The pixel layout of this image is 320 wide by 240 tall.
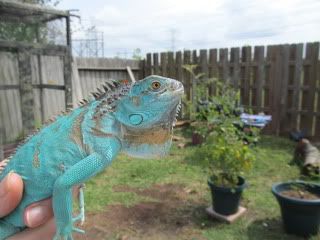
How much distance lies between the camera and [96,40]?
36.6ft

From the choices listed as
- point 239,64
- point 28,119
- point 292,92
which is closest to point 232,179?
point 28,119

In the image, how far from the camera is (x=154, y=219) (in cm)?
407

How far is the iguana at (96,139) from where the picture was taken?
1.09m

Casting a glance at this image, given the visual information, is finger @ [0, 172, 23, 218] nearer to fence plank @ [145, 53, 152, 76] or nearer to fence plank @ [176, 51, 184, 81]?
fence plank @ [176, 51, 184, 81]

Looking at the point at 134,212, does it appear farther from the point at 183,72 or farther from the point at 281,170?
the point at 183,72

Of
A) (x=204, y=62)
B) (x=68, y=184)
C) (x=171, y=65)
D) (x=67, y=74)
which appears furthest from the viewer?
(x=171, y=65)

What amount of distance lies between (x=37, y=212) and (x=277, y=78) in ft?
25.7

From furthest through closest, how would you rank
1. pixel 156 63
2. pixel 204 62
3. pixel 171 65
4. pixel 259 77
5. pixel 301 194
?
pixel 156 63, pixel 171 65, pixel 204 62, pixel 259 77, pixel 301 194

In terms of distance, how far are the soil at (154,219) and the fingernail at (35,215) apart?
7.85 feet

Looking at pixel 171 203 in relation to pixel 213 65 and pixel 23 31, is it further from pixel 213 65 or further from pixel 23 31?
pixel 213 65

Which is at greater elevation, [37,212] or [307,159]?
[37,212]

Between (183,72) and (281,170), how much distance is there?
5003mm

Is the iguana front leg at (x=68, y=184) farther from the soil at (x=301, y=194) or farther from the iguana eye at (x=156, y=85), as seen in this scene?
the soil at (x=301, y=194)

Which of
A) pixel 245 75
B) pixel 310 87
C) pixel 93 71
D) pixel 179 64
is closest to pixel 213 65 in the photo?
pixel 245 75
